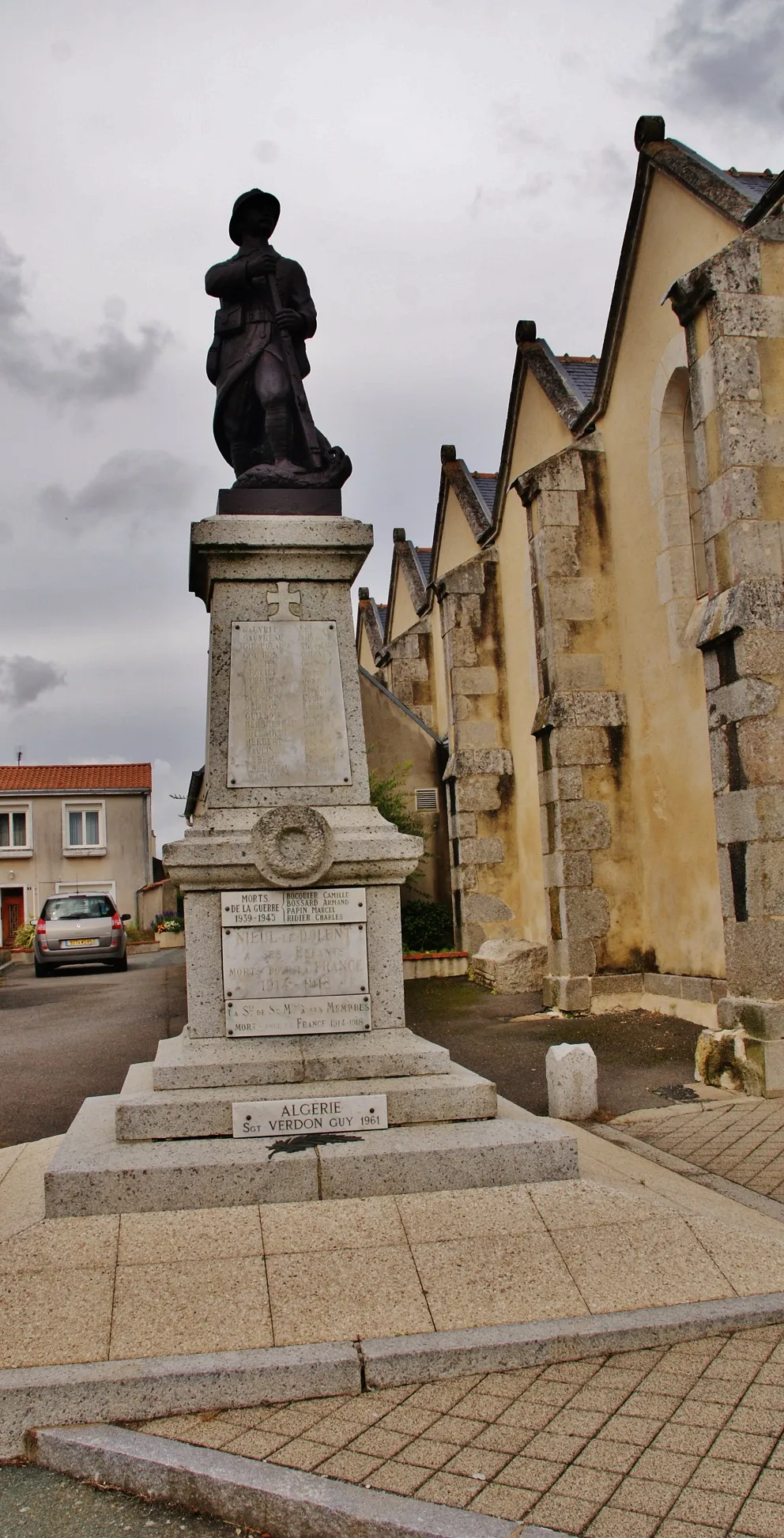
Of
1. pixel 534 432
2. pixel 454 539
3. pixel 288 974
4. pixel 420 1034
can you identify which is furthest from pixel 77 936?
pixel 288 974

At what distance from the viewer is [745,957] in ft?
A: 25.8

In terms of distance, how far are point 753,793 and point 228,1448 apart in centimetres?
589

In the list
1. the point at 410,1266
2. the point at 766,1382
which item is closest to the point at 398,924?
the point at 410,1266

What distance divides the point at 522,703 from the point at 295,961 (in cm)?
1093

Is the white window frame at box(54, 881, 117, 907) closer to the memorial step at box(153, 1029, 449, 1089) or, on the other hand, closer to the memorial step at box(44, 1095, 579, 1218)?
the memorial step at box(153, 1029, 449, 1089)

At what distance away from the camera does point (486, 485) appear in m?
19.7

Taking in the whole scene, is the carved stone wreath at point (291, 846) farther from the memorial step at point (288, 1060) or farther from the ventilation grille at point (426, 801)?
the ventilation grille at point (426, 801)

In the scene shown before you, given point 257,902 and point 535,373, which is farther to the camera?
point 535,373

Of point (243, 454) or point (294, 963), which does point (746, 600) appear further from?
point (294, 963)

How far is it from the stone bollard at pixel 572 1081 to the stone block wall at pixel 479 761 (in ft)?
26.5

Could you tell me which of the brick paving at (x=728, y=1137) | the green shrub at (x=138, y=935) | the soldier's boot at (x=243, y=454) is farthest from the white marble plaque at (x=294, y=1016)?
the green shrub at (x=138, y=935)

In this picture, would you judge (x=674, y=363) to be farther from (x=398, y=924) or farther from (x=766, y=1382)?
(x=766, y=1382)

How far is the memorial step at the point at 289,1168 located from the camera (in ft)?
13.5

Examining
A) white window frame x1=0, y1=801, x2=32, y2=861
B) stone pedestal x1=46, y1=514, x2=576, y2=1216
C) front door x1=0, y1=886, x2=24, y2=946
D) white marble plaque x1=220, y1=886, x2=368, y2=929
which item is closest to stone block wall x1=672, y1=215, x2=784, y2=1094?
stone pedestal x1=46, y1=514, x2=576, y2=1216
